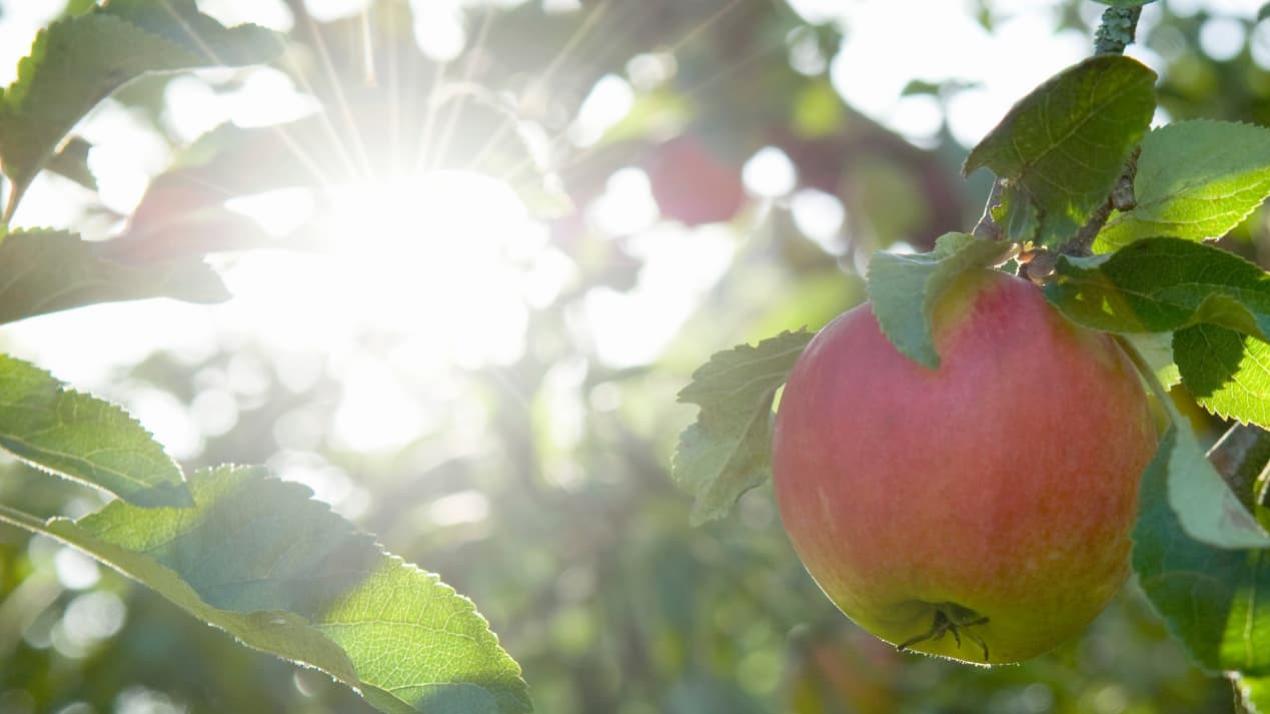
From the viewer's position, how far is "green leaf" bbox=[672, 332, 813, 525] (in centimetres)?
95

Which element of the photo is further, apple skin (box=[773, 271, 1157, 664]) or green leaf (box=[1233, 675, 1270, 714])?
apple skin (box=[773, 271, 1157, 664])

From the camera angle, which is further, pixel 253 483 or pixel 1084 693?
pixel 1084 693

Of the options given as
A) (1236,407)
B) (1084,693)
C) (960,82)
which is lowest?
(1084,693)

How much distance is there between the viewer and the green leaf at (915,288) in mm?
741

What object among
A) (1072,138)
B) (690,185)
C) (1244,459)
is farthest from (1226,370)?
(690,185)

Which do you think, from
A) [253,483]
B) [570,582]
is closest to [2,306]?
[253,483]

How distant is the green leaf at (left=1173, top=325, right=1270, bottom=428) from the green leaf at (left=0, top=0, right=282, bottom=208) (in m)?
0.68

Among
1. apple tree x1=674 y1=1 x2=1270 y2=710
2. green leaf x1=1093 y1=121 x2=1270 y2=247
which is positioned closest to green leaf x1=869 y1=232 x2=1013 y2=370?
apple tree x1=674 y1=1 x2=1270 y2=710

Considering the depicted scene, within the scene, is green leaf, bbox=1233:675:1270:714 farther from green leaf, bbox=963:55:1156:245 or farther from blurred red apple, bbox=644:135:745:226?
blurred red apple, bbox=644:135:745:226

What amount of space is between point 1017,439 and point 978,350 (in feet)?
0.21

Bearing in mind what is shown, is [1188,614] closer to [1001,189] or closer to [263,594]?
[1001,189]

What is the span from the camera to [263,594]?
83 cm

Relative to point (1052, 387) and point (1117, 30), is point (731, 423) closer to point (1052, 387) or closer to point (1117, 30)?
point (1052, 387)

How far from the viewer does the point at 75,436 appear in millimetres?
867
